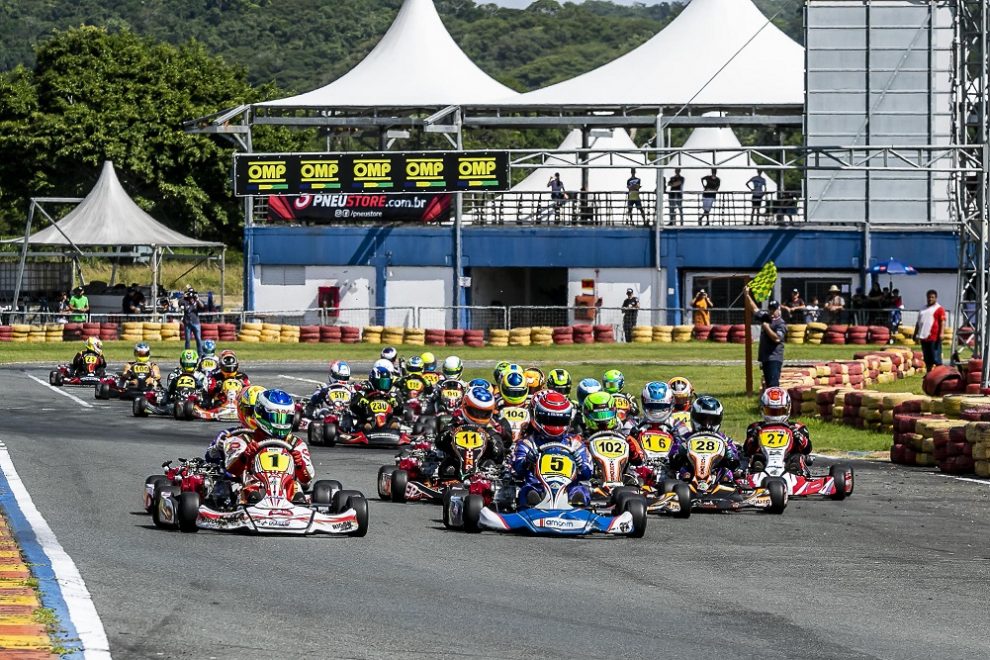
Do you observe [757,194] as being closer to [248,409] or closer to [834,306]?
[834,306]

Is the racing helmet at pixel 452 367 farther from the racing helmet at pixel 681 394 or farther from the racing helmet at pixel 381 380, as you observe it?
the racing helmet at pixel 681 394

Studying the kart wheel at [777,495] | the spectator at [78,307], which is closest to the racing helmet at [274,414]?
the kart wheel at [777,495]

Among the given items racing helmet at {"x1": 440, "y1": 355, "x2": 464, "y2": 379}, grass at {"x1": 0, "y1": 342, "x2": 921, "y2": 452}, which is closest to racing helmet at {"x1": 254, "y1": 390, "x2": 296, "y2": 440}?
racing helmet at {"x1": 440, "y1": 355, "x2": 464, "y2": 379}

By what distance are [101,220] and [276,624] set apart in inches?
1695

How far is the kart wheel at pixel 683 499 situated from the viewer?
14438 millimetres

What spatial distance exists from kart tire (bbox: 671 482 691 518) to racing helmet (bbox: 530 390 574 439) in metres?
1.16

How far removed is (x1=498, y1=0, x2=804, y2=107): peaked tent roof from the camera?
46906 mm

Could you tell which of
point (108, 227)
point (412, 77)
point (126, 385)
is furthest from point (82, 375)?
point (412, 77)

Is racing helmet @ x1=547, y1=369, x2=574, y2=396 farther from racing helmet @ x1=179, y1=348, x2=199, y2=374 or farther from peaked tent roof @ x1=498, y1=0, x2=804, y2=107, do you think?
peaked tent roof @ x1=498, y1=0, x2=804, y2=107

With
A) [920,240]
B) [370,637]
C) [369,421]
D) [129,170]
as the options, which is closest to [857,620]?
[370,637]

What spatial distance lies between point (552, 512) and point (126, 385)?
682 inches

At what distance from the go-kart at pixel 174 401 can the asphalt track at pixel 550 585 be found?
29.6ft

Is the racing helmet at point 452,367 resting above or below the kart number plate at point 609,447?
above

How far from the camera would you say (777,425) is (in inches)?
632
